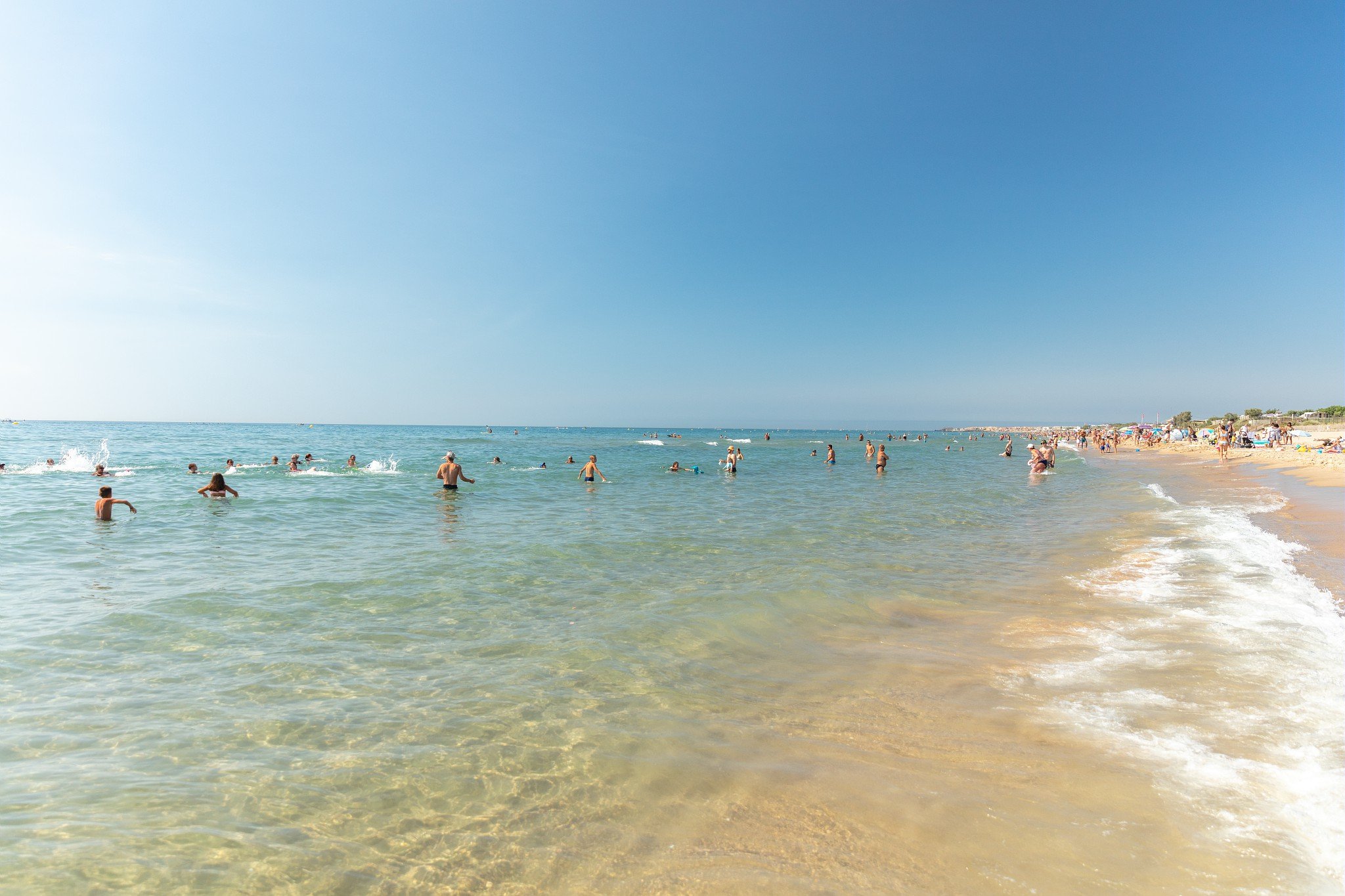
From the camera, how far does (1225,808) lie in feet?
13.1

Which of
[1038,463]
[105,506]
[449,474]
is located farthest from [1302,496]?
[105,506]

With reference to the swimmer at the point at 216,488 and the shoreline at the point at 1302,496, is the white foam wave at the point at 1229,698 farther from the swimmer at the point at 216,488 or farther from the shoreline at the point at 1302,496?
the swimmer at the point at 216,488

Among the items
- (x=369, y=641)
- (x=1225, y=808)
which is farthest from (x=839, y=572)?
(x=369, y=641)

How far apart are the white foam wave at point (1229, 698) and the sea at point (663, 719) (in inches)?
1.5

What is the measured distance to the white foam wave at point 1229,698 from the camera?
3943 millimetres

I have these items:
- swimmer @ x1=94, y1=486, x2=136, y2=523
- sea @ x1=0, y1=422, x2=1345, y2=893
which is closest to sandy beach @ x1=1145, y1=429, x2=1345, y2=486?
sea @ x1=0, y1=422, x2=1345, y2=893

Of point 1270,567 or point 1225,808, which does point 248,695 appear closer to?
point 1225,808

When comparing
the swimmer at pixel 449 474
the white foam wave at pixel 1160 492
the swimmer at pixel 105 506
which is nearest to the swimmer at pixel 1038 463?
the white foam wave at pixel 1160 492

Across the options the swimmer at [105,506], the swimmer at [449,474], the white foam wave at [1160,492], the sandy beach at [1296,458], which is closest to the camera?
the swimmer at [105,506]

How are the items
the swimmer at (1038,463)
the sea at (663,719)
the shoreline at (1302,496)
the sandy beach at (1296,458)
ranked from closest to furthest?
the sea at (663,719) < the shoreline at (1302,496) < the sandy beach at (1296,458) < the swimmer at (1038,463)

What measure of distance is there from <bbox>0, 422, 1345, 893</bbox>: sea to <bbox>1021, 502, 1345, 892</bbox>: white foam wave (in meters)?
0.04

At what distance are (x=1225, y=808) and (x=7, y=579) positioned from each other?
52.2 ft

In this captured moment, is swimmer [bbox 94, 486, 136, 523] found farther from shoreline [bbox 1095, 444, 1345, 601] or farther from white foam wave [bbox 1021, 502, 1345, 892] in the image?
shoreline [bbox 1095, 444, 1345, 601]

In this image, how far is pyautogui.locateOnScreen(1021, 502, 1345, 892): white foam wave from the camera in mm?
3943
